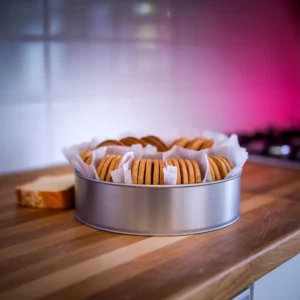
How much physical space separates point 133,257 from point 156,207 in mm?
115

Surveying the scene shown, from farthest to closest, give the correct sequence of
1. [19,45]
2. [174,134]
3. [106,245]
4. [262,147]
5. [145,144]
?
[262,147], [19,45], [174,134], [145,144], [106,245]

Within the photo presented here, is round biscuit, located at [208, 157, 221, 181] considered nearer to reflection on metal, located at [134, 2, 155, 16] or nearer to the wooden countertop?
the wooden countertop

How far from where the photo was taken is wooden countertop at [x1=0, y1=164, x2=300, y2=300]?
0.60 m

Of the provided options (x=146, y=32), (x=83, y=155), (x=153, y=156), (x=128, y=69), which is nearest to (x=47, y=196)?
(x=83, y=155)

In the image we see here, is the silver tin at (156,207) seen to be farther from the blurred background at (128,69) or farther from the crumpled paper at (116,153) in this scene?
the blurred background at (128,69)

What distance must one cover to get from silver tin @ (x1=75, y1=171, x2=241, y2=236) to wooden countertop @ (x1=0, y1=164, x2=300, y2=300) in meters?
0.02

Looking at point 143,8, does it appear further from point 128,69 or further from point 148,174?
point 148,174

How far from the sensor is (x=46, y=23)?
127 cm

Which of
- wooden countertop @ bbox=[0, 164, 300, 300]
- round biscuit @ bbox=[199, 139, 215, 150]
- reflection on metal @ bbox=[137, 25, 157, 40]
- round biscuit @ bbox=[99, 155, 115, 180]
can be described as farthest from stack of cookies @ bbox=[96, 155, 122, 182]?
reflection on metal @ bbox=[137, 25, 157, 40]

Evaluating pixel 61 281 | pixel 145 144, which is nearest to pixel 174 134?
pixel 145 144

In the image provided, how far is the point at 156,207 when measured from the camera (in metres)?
0.79

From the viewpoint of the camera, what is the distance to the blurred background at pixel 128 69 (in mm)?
1243

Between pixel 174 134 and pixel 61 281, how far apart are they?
561 millimetres

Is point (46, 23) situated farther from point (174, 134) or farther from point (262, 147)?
point (262, 147)
